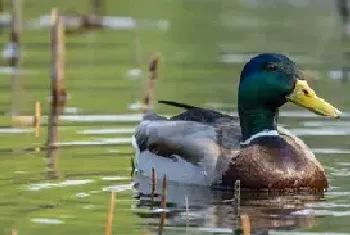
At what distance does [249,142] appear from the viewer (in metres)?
11.8

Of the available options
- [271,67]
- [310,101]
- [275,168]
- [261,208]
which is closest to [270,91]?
[271,67]

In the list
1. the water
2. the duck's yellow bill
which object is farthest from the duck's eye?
the water

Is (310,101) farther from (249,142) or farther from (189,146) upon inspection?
(189,146)

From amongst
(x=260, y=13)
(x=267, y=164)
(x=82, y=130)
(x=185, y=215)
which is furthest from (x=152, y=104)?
(x=260, y=13)

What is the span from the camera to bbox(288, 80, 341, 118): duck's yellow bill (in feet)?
37.8

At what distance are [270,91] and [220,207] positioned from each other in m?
1.65

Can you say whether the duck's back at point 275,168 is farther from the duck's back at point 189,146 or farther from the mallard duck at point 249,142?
the duck's back at point 189,146

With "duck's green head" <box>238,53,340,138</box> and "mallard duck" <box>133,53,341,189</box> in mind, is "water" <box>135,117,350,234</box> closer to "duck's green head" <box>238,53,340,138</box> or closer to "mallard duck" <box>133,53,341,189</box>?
"mallard duck" <box>133,53,341,189</box>

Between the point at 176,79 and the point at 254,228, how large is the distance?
7.96 m

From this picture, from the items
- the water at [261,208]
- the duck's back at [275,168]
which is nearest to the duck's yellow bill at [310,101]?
the duck's back at [275,168]

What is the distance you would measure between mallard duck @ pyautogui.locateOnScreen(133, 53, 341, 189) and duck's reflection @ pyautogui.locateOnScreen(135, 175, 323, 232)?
145 mm

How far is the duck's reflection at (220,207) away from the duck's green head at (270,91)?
799mm

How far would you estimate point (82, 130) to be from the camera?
13.9 m

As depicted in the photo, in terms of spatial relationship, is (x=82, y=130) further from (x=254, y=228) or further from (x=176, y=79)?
(x=254, y=228)
